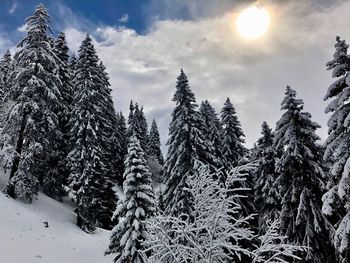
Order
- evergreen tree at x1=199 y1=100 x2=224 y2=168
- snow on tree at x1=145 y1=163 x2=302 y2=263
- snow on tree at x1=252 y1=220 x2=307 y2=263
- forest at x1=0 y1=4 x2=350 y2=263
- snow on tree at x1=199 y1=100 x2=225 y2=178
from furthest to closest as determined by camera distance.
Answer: evergreen tree at x1=199 y1=100 x2=224 y2=168
snow on tree at x1=199 y1=100 x2=225 y2=178
forest at x1=0 y1=4 x2=350 y2=263
snow on tree at x1=145 y1=163 x2=302 y2=263
snow on tree at x1=252 y1=220 x2=307 y2=263

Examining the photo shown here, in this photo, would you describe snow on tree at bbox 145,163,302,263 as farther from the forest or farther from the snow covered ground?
the snow covered ground

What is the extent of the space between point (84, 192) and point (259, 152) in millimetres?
16102

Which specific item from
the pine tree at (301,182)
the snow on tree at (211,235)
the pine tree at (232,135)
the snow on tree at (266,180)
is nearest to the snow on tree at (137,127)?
the pine tree at (232,135)

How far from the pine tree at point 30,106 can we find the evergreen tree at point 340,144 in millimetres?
22121

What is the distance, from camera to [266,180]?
28.4 meters

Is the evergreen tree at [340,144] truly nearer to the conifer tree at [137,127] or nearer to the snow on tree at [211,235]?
the snow on tree at [211,235]

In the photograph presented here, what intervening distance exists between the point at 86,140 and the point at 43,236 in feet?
39.4

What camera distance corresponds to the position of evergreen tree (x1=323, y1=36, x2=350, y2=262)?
13797 millimetres

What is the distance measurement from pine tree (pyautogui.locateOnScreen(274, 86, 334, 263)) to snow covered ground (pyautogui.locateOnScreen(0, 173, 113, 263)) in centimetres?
1412

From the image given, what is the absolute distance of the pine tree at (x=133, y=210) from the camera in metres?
21.9

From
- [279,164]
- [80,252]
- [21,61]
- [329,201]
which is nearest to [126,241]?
[80,252]

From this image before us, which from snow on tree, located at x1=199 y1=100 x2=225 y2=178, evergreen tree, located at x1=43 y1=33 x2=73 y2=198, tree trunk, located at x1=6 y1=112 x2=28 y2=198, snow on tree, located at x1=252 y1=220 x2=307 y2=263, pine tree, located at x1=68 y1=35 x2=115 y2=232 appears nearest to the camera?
snow on tree, located at x1=252 y1=220 x2=307 y2=263

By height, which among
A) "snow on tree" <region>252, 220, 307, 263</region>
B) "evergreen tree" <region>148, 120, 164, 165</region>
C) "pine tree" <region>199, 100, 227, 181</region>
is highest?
"evergreen tree" <region>148, 120, 164, 165</region>

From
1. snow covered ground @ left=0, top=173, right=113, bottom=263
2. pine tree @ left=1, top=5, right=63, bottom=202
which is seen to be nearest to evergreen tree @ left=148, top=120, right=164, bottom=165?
snow covered ground @ left=0, top=173, right=113, bottom=263
